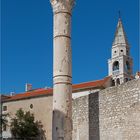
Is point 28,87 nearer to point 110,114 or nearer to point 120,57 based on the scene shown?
point 120,57

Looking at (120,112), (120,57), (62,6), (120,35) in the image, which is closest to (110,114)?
(120,112)

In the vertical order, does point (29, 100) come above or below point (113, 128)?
above

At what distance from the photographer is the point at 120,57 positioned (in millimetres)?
50625

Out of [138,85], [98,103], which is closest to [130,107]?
[138,85]

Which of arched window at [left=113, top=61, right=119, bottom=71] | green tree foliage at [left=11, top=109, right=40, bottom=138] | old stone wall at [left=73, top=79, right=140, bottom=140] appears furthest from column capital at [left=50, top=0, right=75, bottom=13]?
arched window at [left=113, top=61, right=119, bottom=71]

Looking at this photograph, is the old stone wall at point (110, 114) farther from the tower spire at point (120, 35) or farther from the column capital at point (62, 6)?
the tower spire at point (120, 35)

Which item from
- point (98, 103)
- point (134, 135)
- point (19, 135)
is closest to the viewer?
point (134, 135)

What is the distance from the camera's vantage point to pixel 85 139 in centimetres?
1470

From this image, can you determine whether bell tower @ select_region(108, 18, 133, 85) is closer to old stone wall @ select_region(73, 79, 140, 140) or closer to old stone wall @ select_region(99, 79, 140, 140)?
old stone wall @ select_region(73, 79, 140, 140)

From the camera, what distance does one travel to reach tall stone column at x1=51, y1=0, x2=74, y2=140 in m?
12.2

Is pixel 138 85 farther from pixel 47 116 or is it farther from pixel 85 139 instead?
pixel 47 116

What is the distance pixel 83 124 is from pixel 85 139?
66cm

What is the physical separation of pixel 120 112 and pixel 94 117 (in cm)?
172

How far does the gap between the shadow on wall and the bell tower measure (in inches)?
1360
